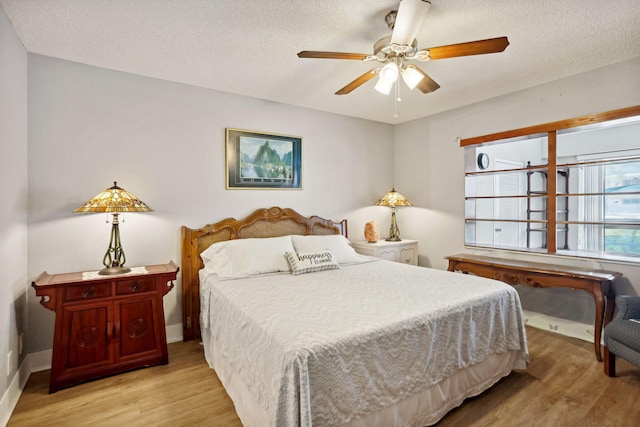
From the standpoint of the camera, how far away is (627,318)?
2.29 metres

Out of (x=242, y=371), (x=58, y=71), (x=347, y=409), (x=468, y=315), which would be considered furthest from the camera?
(x=58, y=71)

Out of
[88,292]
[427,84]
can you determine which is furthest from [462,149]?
[88,292]

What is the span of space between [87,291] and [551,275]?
3809 mm

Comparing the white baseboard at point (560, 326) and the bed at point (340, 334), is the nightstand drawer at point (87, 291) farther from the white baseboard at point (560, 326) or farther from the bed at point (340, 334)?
the white baseboard at point (560, 326)

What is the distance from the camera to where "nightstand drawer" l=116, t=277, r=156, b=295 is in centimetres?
244

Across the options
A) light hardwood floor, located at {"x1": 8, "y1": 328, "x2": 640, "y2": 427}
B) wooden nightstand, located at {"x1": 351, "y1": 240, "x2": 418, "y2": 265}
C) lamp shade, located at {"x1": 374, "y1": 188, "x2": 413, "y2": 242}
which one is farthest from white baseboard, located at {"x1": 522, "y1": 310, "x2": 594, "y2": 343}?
lamp shade, located at {"x1": 374, "y1": 188, "x2": 413, "y2": 242}

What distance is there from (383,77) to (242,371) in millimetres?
2048

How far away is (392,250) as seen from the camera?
A: 410cm

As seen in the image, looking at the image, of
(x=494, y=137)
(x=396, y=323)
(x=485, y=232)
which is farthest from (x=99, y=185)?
(x=485, y=232)

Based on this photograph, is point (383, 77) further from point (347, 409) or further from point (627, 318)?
point (627, 318)

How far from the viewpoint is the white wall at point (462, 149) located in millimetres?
2822

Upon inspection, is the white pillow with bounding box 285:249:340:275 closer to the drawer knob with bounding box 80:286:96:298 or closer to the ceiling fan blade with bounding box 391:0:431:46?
the drawer knob with bounding box 80:286:96:298

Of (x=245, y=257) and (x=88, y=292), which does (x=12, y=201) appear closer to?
(x=88, y=292)

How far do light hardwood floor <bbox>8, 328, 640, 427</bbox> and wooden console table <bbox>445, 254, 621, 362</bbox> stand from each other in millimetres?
454
